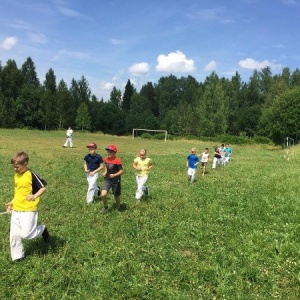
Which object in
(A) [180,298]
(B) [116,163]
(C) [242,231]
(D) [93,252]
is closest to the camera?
(A) [180,298]

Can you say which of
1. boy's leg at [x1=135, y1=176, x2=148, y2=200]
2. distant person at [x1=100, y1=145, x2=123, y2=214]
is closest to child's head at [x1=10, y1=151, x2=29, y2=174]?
distant person at [x1=100, y1=145, x2=123, y2=214]

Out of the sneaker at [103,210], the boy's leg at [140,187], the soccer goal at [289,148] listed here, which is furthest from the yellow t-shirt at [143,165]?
the soccer goal at [289,148]

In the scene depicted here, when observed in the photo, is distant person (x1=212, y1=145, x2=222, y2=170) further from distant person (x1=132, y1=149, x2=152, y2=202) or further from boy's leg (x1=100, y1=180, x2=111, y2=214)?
boy's leg (x1=100, y1=180, x2=111, y2=214)

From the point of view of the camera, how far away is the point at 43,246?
7645mm

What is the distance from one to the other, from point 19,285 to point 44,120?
88.5 metres

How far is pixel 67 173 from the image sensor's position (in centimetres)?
1892

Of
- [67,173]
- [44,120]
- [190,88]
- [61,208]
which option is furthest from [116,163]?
[190,88]

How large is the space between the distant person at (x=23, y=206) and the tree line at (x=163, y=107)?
58035mm

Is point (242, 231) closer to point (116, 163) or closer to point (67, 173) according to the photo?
point (116, 163)

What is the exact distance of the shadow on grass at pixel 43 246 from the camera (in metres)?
7.35

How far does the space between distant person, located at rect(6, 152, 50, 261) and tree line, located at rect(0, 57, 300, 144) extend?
190 ft

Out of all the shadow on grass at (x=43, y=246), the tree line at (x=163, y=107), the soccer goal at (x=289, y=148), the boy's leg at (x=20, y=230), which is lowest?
the shadow on grass at (x=43, y=246)

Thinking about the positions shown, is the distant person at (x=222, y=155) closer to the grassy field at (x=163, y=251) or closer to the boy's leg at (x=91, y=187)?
the grassy field at (x=163, y=251)

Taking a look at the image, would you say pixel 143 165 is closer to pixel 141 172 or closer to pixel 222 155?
pixel 141 172
